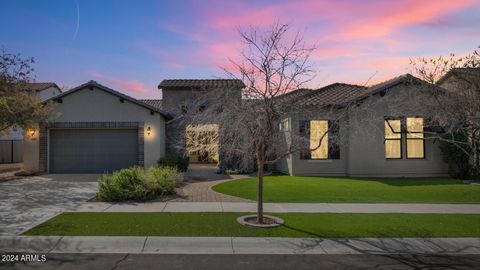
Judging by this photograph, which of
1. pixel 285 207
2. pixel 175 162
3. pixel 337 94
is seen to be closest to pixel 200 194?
pixel 285 207

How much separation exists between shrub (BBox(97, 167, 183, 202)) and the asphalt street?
17.0ft

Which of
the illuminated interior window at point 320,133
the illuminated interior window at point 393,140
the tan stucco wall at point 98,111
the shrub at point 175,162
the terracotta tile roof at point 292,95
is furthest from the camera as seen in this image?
the tan stucco wall at point 98,111

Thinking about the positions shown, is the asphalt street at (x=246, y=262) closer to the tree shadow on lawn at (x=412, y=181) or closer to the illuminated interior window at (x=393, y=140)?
the tree shadow on lawn at (x=412, y=181)

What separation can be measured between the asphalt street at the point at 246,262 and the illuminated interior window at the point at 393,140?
535 inches

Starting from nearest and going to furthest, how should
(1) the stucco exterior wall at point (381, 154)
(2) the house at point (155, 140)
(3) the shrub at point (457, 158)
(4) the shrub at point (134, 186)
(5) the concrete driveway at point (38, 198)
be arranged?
1. (5) the concrete driveway at point (38, 198)
2. (4) the shrub at point (134, 186)
3. (3) the shrub at point (457, 158)
4. (1) the stucco exterior wall at point (381, 154)
5. (2) the house at point (155, 140)

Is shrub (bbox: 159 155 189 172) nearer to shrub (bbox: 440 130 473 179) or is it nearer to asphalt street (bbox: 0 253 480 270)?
shrub (bbox: 440 130 473 179)

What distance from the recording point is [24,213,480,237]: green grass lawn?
8500 millimetres

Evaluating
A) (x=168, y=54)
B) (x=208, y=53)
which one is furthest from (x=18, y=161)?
(x=208, y=53)

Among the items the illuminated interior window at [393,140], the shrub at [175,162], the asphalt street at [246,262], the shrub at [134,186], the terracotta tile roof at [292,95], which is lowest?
the asphalt street at [246,262]

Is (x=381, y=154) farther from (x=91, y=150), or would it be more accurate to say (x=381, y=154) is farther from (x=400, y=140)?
(x=91, y=150)

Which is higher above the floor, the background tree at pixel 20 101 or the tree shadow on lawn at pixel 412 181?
the background tree at pixel 20 101

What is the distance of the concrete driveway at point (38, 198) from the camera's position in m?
9.57

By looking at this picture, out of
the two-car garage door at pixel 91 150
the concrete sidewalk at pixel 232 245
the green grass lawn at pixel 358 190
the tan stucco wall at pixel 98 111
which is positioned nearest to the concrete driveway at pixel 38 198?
the concrete sidewalk at pixel 232 245

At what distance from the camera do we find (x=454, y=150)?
19.6 metres
